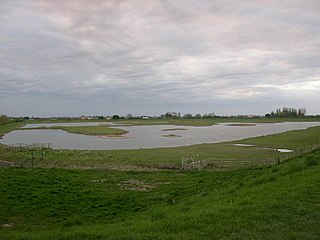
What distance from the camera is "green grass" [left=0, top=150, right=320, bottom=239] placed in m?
8.33

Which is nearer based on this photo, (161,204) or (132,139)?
(161,204)

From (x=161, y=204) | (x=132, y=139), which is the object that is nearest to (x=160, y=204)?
(x=161, y=204)

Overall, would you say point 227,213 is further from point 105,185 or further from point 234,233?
point 105,185

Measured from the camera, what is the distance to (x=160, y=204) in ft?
55.2

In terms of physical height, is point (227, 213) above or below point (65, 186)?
above

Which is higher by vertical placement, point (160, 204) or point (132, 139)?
point (132, 139)

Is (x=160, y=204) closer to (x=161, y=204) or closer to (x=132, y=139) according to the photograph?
(x=161, y=204)

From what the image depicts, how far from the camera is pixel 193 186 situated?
70.8 feet

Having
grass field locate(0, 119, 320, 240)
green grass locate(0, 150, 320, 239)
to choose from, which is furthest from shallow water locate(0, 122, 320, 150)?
green grass locate(0, 150, 320, 239)

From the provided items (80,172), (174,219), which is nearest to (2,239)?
(174,219)

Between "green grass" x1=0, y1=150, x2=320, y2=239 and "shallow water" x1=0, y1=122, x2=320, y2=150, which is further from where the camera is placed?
"shallow water" x1=0, y1=122, x2=320, y2=150

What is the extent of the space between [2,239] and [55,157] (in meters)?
34.4

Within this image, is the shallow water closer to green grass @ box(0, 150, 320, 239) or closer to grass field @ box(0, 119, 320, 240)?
grass field @ box(0, 119, 320, 240)

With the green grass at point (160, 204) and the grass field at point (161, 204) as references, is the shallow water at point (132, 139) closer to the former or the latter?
the grass field at point (161, 204)
